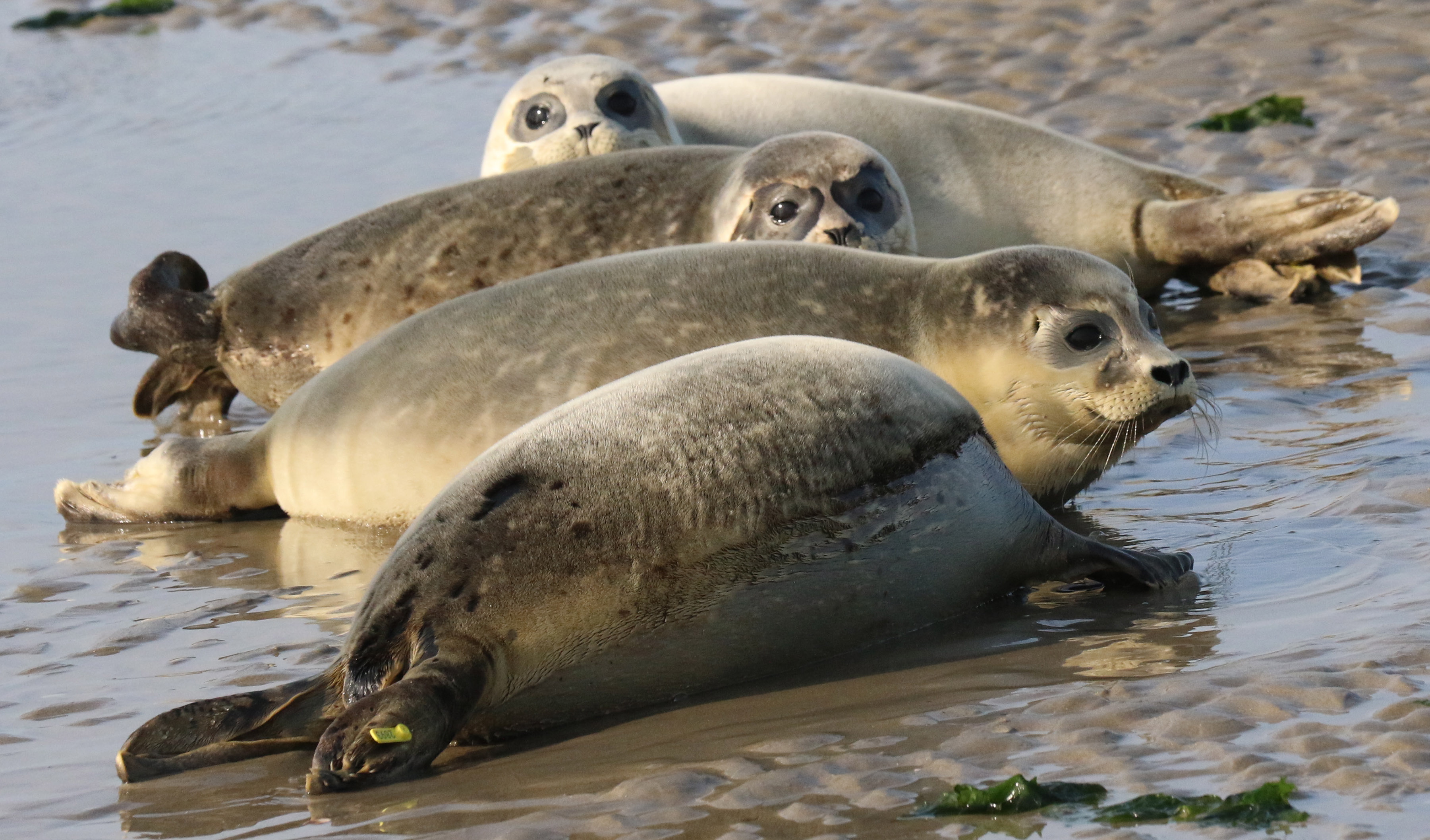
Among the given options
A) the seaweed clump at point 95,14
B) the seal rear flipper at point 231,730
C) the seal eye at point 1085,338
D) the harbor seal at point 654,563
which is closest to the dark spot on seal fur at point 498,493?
the harbor seal at point 654,563

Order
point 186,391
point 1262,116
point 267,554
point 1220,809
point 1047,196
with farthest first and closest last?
1. point 1262,116
2. point 1047,196
3. point 186,391
4. point 267,554
5. point 1220,809

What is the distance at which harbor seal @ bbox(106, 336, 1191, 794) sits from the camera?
319cm

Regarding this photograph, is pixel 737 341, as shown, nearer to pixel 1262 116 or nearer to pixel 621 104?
pixel 621 104

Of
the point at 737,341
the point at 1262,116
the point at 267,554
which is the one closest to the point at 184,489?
the point at 267,554

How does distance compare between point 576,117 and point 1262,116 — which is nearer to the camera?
point 576,117

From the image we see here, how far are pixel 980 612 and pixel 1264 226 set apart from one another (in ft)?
11.4

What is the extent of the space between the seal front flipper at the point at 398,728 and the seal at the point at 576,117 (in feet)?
11.9

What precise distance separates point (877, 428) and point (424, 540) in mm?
843

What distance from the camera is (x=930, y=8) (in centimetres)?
1097

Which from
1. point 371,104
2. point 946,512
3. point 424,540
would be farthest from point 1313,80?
point 424,540

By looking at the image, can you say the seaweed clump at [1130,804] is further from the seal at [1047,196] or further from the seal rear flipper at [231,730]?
the seal at [1047,196]

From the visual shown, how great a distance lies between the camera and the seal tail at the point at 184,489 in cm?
502

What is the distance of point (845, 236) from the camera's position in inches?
210

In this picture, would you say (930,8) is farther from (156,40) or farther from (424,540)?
(424,540)
